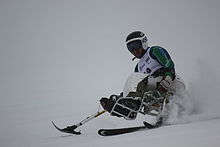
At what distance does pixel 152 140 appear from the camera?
3.56 meters

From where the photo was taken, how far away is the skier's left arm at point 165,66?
17.4 feet

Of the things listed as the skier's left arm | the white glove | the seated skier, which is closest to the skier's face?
the seated skier

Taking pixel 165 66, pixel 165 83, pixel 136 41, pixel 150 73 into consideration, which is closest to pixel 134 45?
pixel 136 41

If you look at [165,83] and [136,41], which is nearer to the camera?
[165,83]

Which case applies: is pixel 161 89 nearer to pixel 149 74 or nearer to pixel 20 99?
pixel 149 74

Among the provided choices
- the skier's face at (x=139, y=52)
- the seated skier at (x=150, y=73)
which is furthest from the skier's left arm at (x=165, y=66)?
the skier's face at (x=139, y=52)

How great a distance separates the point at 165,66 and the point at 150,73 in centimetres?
30

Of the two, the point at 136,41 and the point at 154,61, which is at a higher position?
the point at 136,41

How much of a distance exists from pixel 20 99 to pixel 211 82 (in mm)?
8482

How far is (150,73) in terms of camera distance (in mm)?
5680

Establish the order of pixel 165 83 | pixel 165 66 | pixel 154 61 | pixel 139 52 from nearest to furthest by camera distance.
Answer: pixel 165 83 < pixel 165 66 < pixel 154 61 < pixel 139 52

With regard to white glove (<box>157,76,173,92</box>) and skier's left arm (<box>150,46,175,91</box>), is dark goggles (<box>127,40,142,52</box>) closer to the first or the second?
skier's left arm (<box>150,46,175,91</box>)

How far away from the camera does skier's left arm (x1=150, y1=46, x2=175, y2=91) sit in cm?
530

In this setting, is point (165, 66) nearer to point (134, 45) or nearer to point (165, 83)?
point (165, 83)
